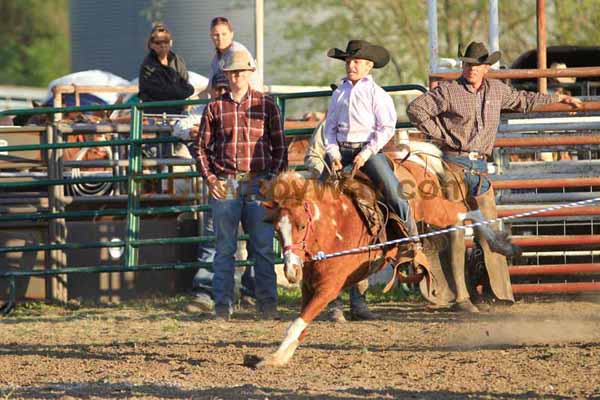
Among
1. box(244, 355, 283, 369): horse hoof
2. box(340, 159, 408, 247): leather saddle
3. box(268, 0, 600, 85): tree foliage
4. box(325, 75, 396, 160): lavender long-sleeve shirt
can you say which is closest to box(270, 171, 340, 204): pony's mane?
box(340, 159, 408, 247): leather saddle

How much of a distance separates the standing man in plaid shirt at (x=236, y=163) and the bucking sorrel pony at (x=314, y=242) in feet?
5.71

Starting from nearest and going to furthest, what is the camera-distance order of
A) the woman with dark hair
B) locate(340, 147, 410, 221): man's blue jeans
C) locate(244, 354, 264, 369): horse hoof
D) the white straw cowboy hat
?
locate(244, 354, 264, 369): horse hoof, locate(340, 147, 410, 221): man's blue jeans, the white straw cowboy hat, the woman with dark hair

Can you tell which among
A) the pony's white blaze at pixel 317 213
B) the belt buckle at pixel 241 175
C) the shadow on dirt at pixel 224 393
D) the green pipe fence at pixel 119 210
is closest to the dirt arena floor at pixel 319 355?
the shadow on dirt at pixel 224 393

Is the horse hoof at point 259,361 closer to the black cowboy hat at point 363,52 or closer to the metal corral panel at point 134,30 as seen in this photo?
the black cowboy hat at point 363,52

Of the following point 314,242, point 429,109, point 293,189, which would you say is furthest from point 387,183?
point 429,109

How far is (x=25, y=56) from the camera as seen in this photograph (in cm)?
5359

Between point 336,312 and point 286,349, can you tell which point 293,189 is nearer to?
point 286,349

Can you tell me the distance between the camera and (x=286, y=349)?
24.6 feet

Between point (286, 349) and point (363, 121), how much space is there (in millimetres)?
2191

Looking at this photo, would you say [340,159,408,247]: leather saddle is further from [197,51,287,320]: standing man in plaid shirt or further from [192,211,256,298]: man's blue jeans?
[192,211,256,298]: man's blue jeans

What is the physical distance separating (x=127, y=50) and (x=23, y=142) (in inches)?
493

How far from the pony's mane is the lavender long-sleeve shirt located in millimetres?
863

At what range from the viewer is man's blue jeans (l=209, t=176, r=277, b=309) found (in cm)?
1005

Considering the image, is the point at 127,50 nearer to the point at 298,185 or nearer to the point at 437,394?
the point at 298,185
